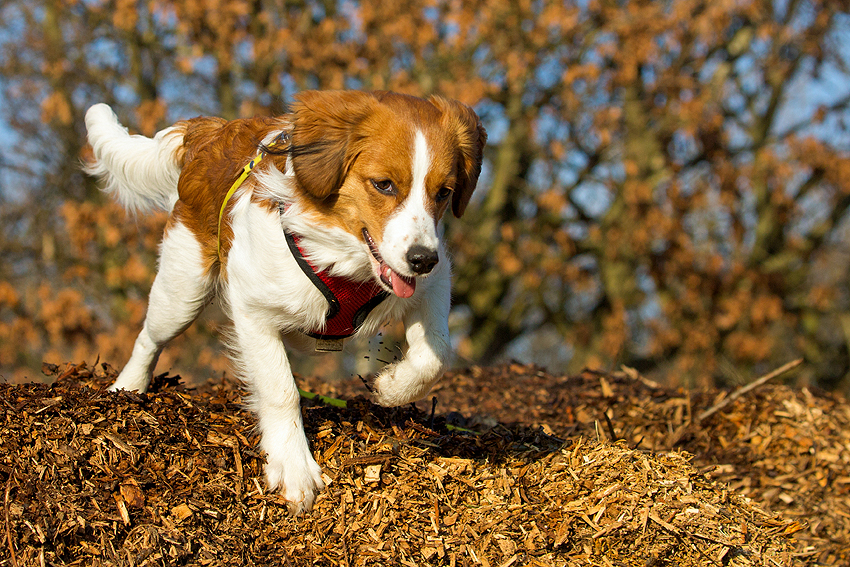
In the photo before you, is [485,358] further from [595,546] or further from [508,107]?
[595,546]

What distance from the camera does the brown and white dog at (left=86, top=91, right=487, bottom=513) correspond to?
333 cm

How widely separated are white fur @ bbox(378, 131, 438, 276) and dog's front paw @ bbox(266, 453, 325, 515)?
3.24 ft

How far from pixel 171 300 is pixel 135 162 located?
996 mm

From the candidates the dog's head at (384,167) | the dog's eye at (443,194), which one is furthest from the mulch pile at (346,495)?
the dog's eye at (443,194)

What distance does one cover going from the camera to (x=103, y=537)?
302 cm

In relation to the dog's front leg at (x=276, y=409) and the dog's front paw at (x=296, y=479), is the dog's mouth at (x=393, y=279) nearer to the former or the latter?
the dog's front leg at (x=276, y=409)

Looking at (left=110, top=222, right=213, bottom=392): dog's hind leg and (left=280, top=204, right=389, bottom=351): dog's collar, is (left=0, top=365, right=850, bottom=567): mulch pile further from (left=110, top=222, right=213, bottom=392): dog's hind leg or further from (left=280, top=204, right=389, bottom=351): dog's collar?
(left=280, top=204, right=389, bottom=351): dog's collar

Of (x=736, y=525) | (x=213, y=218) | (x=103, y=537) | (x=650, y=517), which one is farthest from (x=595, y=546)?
(x=213, y=218)

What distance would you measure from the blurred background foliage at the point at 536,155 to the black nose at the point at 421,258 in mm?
9610

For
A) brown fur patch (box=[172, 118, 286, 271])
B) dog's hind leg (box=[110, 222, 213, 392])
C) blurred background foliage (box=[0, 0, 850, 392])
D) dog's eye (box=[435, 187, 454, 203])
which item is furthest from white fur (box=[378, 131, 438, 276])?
blurred background foliage (box=[0, 0, 850, 392])

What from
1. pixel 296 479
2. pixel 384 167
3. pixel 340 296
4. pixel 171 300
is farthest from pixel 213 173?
pixel 296 479

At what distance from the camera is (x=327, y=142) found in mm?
3430

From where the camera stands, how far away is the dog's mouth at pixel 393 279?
333cm

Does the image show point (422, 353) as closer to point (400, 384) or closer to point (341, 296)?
point (400, 384)
